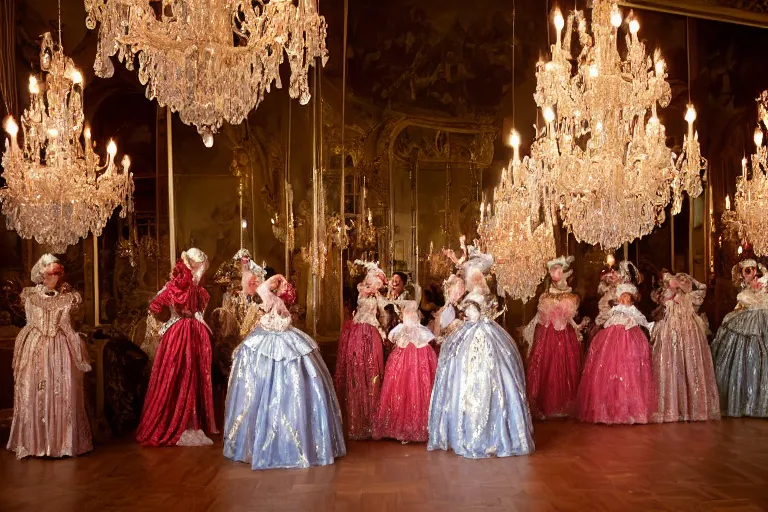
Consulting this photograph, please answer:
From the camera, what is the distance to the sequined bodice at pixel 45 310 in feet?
19.3

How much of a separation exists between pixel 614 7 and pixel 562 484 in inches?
131

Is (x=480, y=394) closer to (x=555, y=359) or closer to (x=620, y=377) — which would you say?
(x=620, y=377)

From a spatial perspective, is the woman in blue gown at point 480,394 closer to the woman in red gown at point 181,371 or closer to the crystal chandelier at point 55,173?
the woman in red gown at point 181,371

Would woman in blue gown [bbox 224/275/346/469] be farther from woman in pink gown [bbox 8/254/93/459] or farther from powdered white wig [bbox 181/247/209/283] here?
woman in pink gown [bbox 8/254/93/459]

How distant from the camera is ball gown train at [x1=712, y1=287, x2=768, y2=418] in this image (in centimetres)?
746

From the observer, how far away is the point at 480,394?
561 centimetres

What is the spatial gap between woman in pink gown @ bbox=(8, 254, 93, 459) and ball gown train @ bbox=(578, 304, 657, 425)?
14.2 ft

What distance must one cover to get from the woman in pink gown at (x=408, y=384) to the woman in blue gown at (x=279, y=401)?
0.72 meters

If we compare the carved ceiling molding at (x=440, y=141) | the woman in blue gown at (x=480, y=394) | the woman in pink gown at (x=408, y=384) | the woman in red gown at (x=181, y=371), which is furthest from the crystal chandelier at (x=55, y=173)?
the carved ceiling molding at (x=440, y=141)

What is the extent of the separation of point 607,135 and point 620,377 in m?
2.44

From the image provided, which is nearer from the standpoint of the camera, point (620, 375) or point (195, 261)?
point (195, 261)

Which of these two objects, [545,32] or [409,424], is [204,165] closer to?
[409,424]

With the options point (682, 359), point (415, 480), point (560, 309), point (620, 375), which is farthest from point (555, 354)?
point (415, 480)

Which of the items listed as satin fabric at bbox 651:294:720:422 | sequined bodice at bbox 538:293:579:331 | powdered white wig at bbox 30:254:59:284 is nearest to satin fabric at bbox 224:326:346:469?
powdered white wig at bbox 30:254:59:284
